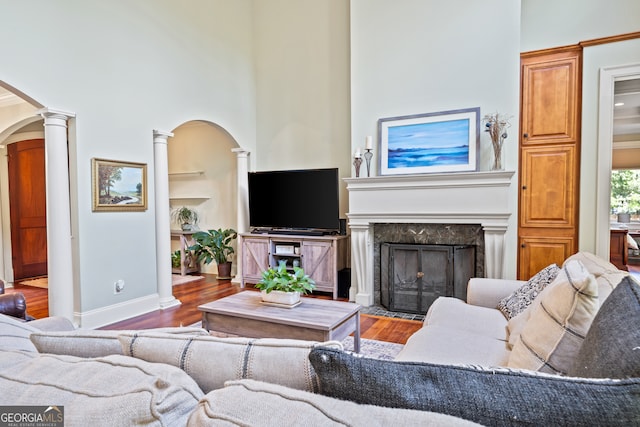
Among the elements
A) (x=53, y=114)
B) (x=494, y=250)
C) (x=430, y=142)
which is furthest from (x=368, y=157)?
(x=53, y=114)

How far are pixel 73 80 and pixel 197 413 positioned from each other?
3849 millimetres

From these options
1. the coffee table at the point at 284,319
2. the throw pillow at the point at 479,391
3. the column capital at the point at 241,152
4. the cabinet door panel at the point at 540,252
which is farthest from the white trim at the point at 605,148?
the column capital at the point at 241,152

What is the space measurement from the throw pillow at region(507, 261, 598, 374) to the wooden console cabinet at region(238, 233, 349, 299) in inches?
134

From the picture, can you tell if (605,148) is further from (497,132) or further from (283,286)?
(283,286)

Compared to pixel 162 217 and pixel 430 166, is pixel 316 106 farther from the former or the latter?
pixel 162 217

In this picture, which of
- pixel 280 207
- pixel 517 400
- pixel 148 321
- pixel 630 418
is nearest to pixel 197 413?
pixel 517 400

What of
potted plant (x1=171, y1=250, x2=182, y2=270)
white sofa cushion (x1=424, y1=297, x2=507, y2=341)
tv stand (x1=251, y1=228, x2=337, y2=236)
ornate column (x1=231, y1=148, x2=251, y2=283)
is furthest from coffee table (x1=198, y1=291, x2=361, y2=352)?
potted plant (x1=171, y1=250, x2=182, y2=270)

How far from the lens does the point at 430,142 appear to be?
400cm

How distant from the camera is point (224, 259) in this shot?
18.8 ft

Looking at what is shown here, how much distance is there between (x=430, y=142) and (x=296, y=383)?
12.3 ft

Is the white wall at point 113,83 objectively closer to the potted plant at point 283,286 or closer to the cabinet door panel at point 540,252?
the potted plant at point 283,286

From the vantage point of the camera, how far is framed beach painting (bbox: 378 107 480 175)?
383 centimetres

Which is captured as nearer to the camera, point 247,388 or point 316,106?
point 247,388

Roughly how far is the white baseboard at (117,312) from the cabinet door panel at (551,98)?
4.60 metres
